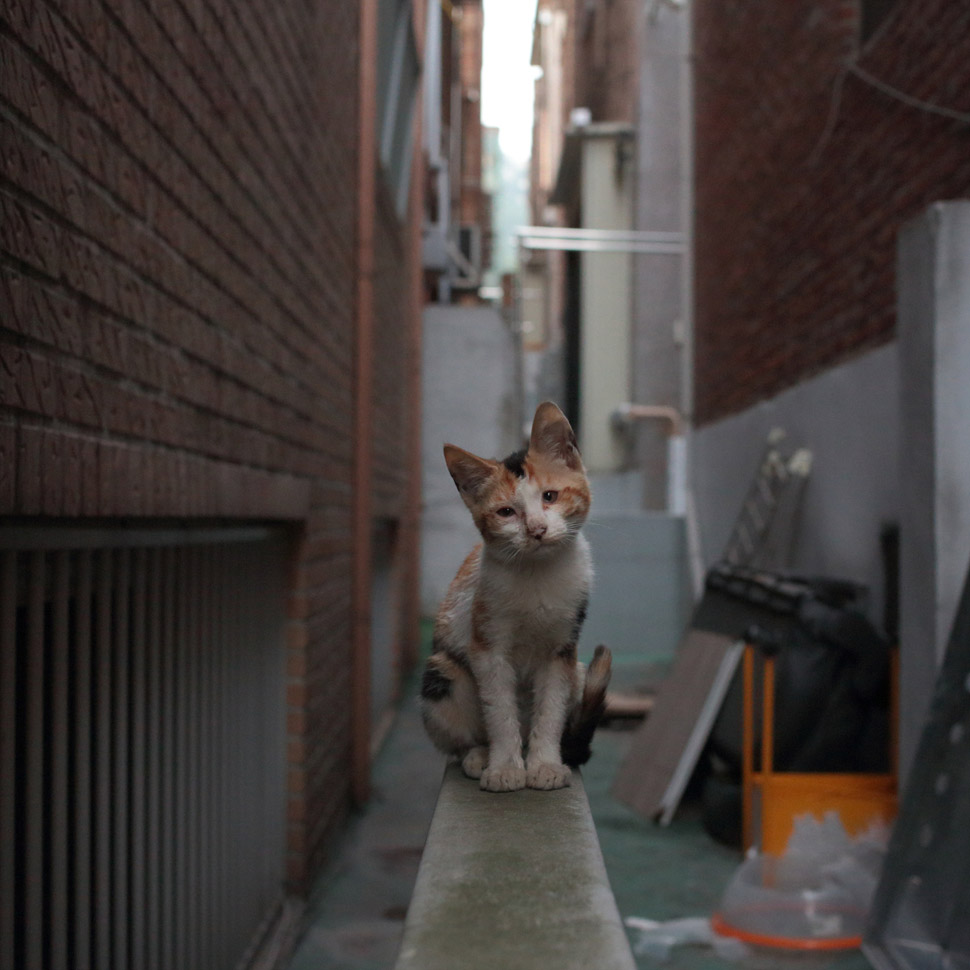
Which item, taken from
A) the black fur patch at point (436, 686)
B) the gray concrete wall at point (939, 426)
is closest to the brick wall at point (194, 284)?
the black fur patch at point (436, 686)

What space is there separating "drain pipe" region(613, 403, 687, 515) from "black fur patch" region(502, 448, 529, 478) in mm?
10147

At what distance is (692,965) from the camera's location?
4.27 metres

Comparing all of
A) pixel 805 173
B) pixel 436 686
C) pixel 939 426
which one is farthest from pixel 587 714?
pixel 805 173

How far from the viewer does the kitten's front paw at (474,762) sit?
1.82 metres

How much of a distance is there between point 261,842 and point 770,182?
5.99 metres

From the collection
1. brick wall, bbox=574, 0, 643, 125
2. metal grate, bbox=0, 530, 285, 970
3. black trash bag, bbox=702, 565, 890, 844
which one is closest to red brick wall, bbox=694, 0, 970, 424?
black trash bag, bbox=702, 565, 890, 844

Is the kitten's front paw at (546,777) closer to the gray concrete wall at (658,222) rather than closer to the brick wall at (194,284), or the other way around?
the brick wall at (194,284)

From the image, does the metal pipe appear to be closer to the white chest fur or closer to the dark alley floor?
the dark alley floor

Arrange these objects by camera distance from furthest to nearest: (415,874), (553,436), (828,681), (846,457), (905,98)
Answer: (846,457), (905,98), (828,681), (415,874), (553,436)

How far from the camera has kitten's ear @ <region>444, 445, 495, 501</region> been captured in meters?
1.34

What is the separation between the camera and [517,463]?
4.65 ft

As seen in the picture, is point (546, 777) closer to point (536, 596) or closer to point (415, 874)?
point (536, 596)

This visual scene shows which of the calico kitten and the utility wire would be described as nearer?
the calico kitten

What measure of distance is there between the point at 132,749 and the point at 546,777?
1.59 metres
